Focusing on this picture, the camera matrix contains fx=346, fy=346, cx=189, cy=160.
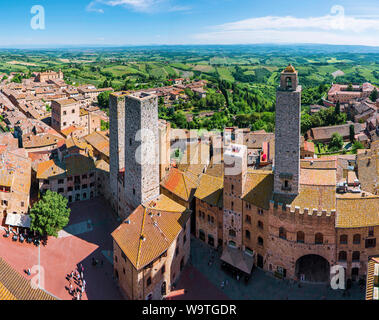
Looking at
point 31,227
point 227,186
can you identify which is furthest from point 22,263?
point 227,186

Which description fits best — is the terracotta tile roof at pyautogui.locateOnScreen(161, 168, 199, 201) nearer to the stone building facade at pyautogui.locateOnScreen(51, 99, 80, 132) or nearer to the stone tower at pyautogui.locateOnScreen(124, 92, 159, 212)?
the stone tower at pyautogui.locateOnScreen(124, 92, 159, 212)

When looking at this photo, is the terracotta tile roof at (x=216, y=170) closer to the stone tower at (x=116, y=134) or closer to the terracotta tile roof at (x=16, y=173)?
the stone tower at (x=116, y=134)

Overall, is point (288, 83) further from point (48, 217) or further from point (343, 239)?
point (48, 217)

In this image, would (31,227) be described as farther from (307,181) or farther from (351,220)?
(351,220)

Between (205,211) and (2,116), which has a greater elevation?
(2,116)

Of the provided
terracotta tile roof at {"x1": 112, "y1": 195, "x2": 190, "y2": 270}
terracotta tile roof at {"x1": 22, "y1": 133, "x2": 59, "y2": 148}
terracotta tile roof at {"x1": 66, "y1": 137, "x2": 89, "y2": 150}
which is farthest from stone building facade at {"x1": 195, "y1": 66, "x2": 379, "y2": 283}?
terracotta tile roof at {"x1": 22, "y1": 133, "x2": 59, "y2": 148}

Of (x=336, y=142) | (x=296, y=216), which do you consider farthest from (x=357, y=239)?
(x=336, y=142)

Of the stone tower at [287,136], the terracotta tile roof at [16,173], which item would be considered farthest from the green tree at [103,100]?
the stone tower at [287,136]
